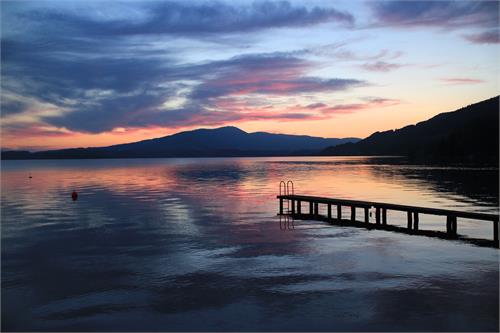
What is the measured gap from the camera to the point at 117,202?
165 feet

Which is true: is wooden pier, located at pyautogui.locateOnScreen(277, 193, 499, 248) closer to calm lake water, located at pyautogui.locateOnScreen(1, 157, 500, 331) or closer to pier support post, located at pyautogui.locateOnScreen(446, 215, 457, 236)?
pier support post, located at pyautogui.locateOnScreen(446, 215, 457, 236)

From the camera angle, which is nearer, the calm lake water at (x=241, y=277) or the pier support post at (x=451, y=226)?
the calm lake water at (x=241, y=277)

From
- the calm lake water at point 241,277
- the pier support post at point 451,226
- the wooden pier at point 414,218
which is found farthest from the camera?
the pier support post at point 451,226

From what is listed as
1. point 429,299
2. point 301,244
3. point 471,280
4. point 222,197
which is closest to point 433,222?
point 301,244

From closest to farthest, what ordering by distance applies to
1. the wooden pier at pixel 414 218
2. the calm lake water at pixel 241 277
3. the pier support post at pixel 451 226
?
the calm lake water at pixel 241 277 < the wooden pier at pixel 414 218 < the pier support post at pixel 451 226

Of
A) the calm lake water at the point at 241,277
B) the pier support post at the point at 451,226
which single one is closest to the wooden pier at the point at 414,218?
the pier support post at the point at 451,226

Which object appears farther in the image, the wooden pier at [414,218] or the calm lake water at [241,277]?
the wooden pier at [414,218]

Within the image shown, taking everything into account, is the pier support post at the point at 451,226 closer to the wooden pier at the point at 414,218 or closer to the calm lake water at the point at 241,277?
the wooden pier at the point at 414,218

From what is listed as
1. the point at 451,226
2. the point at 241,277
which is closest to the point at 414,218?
the point at 451,226

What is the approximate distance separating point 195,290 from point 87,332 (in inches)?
177

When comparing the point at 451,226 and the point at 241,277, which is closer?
the point at 241,277

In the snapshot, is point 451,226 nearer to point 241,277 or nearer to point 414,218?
point 414,218

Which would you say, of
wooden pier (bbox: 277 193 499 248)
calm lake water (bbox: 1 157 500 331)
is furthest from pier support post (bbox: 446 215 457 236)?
calm lake water (bbox: 1 157 500 331)

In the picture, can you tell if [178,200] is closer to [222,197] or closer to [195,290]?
[222,197]
